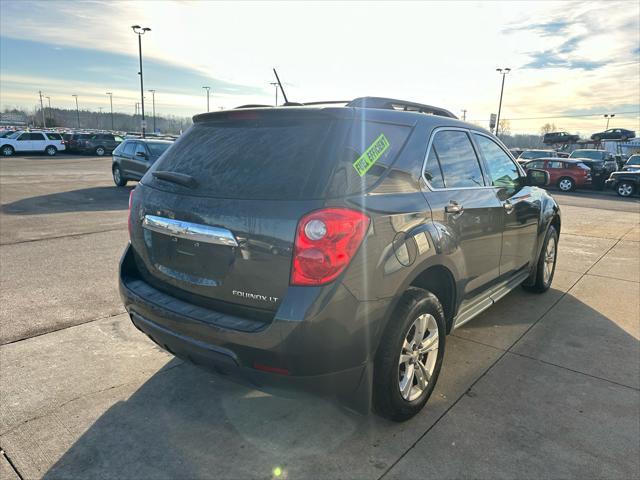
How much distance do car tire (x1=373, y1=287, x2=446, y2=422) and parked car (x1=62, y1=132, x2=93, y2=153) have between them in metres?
38.6

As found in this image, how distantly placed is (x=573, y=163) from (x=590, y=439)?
21.8 meters

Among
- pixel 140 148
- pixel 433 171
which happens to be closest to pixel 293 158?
pixel 433 171

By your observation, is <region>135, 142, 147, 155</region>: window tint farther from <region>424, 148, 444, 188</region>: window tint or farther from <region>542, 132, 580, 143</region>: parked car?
<region>542, 132, 580, 143</region>: parked car

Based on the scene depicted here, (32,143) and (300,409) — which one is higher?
(32,143)

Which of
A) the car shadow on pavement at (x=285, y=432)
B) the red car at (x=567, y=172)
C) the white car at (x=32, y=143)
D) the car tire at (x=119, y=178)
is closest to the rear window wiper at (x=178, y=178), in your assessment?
the car shadow on pavement at (x=285, y=432)

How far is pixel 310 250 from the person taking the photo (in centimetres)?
217

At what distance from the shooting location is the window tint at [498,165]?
3.90 m

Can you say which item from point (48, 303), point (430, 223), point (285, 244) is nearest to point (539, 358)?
point (430, 223)

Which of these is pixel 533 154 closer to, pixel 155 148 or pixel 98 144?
pixel 155 148

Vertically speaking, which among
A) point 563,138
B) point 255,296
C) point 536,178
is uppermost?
point 563,138

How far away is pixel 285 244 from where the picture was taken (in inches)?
87.3

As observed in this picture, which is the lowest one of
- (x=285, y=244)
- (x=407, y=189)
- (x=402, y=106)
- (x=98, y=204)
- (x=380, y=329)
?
(x=98, y=204)

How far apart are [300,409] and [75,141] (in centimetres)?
3891

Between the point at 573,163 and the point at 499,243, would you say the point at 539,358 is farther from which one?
the point at 573,163
